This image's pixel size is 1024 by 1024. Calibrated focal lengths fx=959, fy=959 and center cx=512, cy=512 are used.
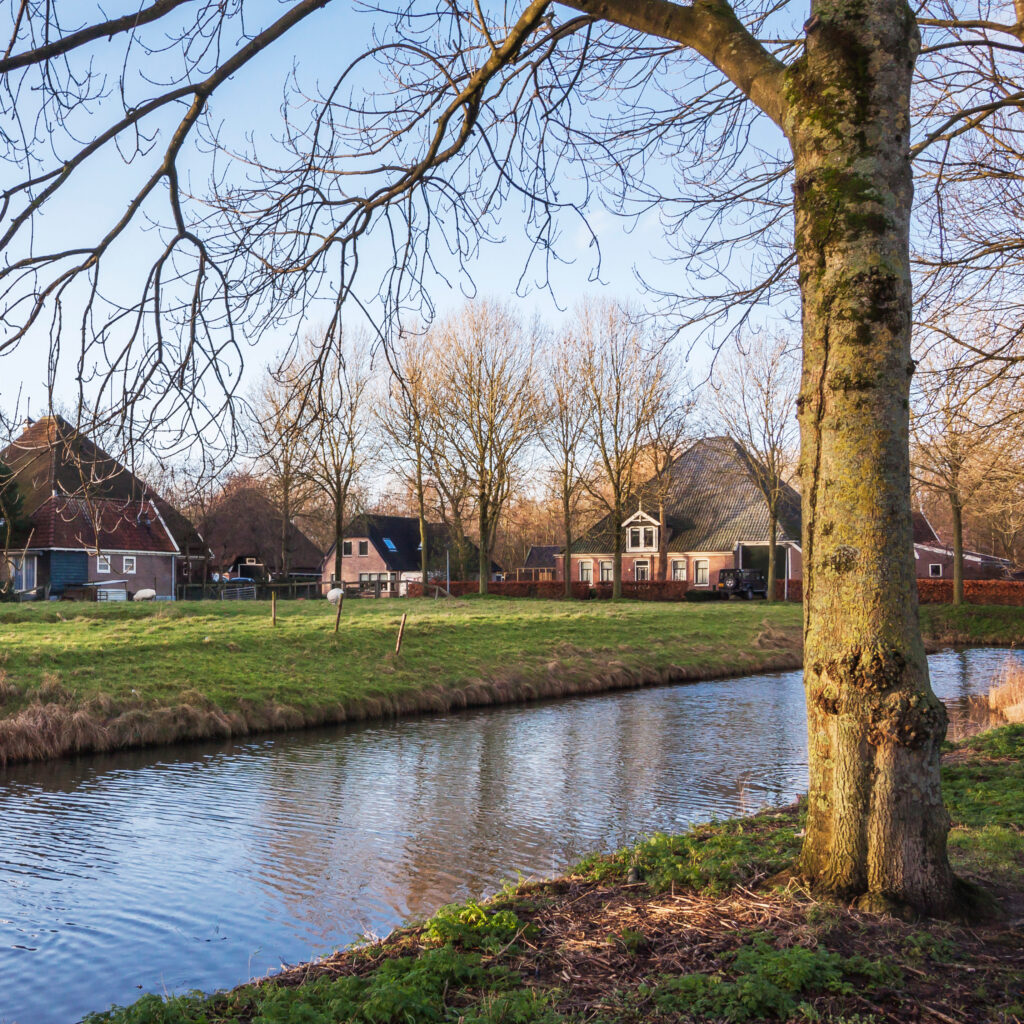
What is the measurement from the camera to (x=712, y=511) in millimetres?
51188

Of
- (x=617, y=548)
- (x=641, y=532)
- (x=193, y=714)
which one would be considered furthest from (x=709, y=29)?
(x=641, y=532)

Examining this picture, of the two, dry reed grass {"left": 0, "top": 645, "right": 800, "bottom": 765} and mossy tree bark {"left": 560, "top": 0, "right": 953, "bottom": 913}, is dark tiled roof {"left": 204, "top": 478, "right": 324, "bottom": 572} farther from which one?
mossy tree bark {"left": 560, "top": 0, "right": 953, "bottom": 913}

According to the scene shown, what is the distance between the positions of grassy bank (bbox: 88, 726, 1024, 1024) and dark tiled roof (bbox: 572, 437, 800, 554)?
1622 inches

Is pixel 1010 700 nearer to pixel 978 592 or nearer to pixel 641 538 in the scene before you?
pixel 978 592

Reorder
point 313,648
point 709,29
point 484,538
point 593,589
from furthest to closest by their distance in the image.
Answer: point 593,589 < point 484,538 < point 313,648 < point 709,29

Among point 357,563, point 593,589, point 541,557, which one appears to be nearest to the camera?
point 593,589

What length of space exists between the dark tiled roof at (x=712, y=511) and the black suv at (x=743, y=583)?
2175 millimetres

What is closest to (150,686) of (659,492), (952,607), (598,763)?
(598,763)

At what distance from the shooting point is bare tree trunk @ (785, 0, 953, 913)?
12.2 ft

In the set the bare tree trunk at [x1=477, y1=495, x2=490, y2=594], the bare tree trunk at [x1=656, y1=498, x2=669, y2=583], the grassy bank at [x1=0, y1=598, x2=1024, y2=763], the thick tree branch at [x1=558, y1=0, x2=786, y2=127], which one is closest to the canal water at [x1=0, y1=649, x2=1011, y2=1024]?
the grassy bank at [x1=0, y1=598, x2=1024, y2=763]

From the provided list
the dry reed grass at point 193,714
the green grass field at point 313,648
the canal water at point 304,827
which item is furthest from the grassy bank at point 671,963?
the green grass field at point 313,648

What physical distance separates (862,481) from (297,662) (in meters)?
14.5

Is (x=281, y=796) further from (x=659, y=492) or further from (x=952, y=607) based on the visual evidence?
(x=659, y=492)

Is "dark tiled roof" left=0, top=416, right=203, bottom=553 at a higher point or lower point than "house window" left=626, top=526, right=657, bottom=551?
lower
